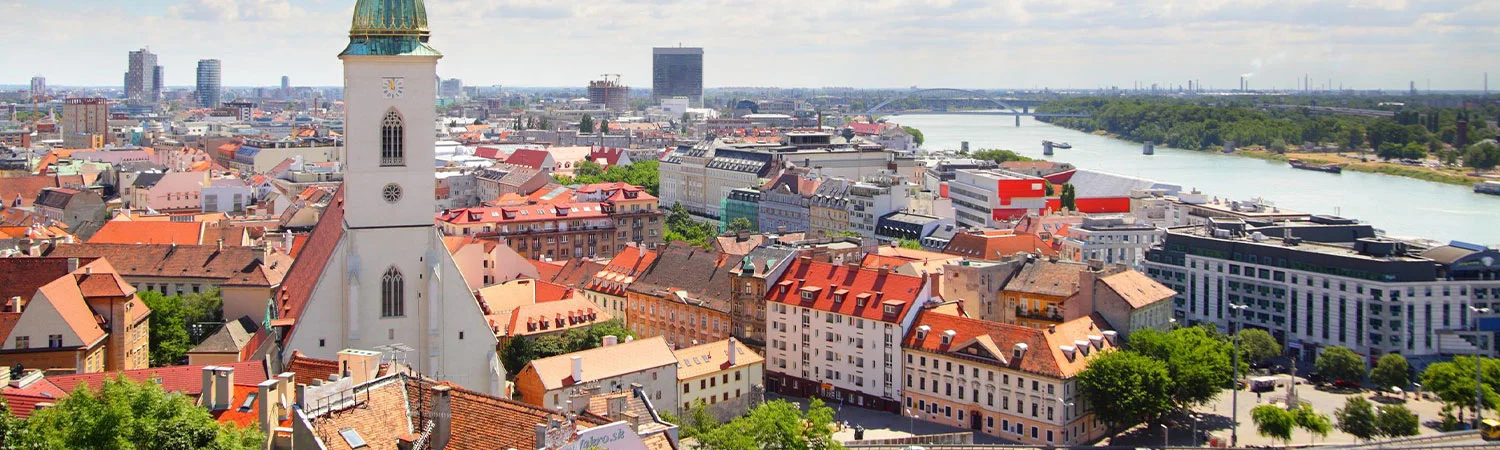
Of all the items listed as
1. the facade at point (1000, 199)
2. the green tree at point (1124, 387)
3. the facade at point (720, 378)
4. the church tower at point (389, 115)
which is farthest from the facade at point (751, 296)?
the facade at point (1000, 199)

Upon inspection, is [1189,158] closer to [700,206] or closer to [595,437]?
[700,206]

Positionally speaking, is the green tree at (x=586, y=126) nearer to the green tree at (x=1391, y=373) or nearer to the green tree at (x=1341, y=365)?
the green tree at (x=1341, y=365)

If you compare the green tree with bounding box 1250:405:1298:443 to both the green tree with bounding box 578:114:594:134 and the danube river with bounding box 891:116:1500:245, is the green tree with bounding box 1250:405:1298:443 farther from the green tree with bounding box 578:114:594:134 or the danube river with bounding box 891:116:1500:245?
the green tree with bounding box 578:114:594:134

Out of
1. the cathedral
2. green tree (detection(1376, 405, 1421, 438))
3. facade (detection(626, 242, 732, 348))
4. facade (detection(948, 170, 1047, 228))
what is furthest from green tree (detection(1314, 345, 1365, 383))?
facade (detection(948, 170, 1047, 228))

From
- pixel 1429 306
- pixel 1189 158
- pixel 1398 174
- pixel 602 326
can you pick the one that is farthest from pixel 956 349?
pixel 1189 158

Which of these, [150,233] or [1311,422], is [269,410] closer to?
[1311,422]

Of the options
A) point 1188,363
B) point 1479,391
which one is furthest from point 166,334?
point 1479,391
